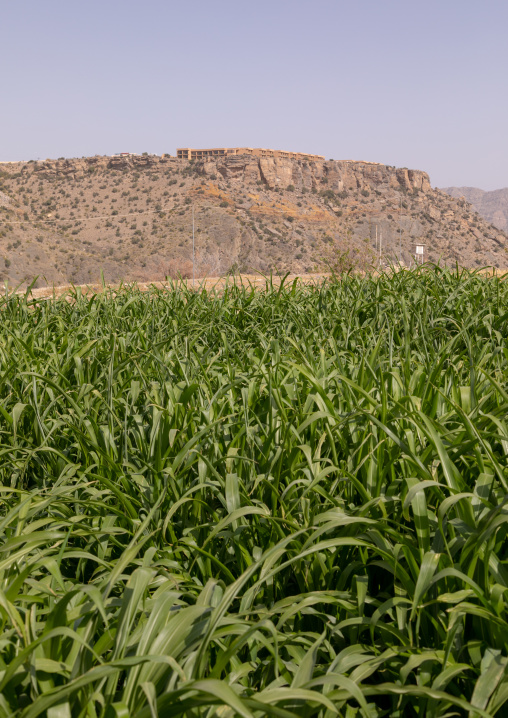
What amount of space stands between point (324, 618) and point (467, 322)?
2.07 meters

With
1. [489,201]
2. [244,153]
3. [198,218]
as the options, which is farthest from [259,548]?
[489,201]

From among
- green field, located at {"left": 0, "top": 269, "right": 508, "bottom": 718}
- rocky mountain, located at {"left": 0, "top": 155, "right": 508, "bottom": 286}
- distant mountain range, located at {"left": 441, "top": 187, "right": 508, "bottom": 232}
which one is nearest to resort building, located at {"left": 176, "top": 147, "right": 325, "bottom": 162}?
rocky mountain, located at {"left": 0, "top": 155, "right": 508, "bottom": 286}

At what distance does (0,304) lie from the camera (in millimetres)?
4285

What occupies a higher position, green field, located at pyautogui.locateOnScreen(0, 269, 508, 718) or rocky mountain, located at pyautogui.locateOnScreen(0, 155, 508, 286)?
rocky mountain, located at pyautogui.locateOnScreen(0, 155, 508, 286)

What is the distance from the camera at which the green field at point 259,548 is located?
3.11 feet

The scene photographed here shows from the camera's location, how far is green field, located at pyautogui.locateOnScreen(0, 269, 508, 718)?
→ 95 cm

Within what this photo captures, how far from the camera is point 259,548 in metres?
1.46

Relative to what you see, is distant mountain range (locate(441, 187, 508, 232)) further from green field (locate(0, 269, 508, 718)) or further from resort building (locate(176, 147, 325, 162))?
green field (locate(0, 269, 508, 718))

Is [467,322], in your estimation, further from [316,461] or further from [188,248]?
[188,248]

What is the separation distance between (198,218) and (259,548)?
49589 mm

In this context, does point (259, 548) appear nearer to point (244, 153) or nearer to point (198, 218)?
point (198, 218)

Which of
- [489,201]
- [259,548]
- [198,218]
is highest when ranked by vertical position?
[489,201]

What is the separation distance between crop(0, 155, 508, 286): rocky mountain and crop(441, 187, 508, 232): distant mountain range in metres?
109

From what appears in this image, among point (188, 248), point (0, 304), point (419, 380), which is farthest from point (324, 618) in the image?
point (188, 248)
